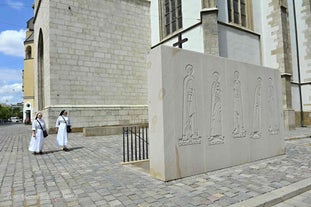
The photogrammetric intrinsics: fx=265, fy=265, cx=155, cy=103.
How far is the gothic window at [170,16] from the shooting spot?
19469mm

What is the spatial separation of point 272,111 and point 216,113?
2.75 meters

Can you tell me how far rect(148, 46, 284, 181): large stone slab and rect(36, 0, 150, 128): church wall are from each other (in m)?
12.2

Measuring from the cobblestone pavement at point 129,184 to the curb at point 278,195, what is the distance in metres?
0.07

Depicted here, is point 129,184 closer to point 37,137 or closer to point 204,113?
point 204,113

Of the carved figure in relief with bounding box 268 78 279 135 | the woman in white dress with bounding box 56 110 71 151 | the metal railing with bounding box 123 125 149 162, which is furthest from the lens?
the woman in white dress with bounding box 56 110 71 151

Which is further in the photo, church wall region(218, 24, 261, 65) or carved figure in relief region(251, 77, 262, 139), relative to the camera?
church wall region(218, 24, 261, 65)

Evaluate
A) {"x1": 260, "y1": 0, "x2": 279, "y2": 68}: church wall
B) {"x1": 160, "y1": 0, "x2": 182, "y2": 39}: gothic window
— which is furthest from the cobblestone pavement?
{"x1": 160, "y1": 0, "x2": 182, "y2": 39}: gothic window

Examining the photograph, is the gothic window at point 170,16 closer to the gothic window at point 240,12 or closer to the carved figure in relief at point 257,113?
the gothic window at point 240,12

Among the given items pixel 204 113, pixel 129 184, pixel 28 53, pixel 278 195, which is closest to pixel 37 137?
pixel 129 184

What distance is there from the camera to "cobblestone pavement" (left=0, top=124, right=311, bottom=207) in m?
4.20

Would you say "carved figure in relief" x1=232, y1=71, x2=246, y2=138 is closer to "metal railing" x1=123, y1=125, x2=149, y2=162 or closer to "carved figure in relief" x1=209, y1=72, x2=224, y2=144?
"carved figure in relief" x1=209, y1=72, x2=224, y2=144

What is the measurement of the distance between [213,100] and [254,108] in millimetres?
1825

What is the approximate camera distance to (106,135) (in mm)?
15000

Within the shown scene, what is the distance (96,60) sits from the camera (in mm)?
18516
